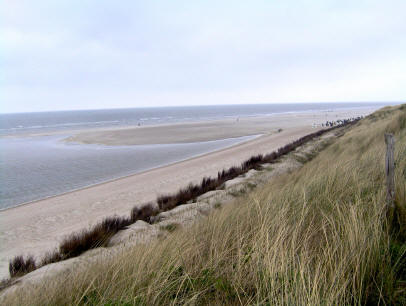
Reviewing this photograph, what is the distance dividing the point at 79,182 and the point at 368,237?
13.7 m

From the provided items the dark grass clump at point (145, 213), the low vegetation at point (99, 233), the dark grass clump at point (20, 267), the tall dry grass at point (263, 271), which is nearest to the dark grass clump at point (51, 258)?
the low vegetation at point (99, 233)

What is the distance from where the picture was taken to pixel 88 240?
5.69m

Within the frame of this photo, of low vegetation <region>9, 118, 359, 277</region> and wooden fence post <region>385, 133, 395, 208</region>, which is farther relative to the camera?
low vegetation <region>9, 118, 359, 277</region>

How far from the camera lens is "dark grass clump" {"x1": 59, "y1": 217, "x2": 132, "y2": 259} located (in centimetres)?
532

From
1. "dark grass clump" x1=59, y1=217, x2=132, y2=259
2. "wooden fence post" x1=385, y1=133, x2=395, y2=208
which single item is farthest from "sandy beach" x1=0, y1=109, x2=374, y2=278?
"wooden fence post" x1=385, y1=133, x2=395, y2=208

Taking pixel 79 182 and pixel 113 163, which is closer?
pixel 79 182

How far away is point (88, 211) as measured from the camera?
29.3 ft

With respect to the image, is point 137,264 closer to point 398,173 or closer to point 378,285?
point 378,285

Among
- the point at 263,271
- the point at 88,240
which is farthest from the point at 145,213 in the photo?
the point at 263,271

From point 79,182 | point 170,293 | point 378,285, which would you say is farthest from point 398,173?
point 79,182

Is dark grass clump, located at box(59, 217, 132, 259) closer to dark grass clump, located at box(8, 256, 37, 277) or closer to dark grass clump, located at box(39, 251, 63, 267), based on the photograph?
dark grass clump, located at box(39, 251, 63, 267)

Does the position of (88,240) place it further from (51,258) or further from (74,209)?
(74,209)

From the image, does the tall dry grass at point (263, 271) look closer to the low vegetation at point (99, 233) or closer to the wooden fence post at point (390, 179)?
the wooden fence post at point (390, 179)

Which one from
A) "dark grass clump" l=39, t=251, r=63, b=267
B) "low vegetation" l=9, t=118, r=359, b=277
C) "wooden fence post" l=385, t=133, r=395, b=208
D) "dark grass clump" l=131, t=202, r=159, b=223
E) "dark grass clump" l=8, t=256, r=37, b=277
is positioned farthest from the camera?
"dark grass clump" l=131, t=202, r=159, b=223
